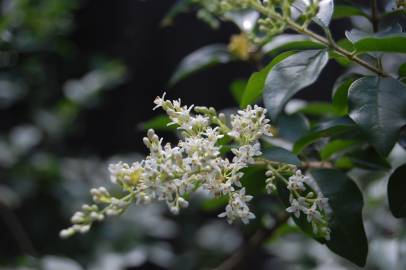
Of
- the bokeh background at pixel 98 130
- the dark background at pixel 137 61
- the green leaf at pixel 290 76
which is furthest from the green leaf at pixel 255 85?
the dark background at pixel 137 61

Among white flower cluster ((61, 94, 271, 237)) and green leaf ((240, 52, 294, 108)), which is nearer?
white flower cluster ((61, 94, 271, 237))

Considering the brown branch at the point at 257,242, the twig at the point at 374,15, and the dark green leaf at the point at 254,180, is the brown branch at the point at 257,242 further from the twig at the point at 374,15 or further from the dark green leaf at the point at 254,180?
the twig at the point at 374,15

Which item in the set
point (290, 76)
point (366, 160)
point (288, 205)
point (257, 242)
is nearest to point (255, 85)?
point (290, 76)

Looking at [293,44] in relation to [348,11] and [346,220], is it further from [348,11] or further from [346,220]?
[346,220]

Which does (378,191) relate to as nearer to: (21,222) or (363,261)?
(363,261)

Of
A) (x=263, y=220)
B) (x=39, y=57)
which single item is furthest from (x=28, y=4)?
(x=263, y=220)

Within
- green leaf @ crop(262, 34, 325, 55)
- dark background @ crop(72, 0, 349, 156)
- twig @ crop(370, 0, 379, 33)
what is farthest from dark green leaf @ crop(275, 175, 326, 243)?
dark background @ crop(72, 0, 349, 156)

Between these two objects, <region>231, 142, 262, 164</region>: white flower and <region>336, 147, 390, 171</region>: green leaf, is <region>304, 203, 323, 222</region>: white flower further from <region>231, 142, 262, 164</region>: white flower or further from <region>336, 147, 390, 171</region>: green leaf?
<region>336, 147, 390, 171</region>: green leaf
